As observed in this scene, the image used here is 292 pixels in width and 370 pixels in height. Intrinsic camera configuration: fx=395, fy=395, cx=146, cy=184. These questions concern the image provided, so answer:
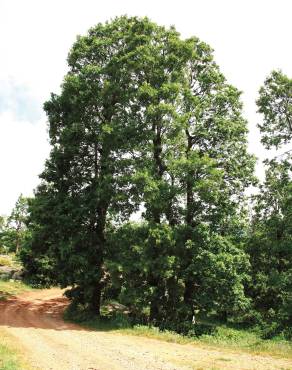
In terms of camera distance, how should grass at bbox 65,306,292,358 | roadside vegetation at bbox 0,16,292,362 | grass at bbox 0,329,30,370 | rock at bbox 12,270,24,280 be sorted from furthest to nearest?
1. rock at bbox 12,270,24,280
2. roadside vegetation at bbox 0,16,292,362
3. grass at bbox 65,306,292,358
4. grass at bbox 0,329,30,370

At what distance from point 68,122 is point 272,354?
18863 mm

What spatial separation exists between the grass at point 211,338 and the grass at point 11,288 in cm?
1189

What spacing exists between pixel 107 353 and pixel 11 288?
27160 mm

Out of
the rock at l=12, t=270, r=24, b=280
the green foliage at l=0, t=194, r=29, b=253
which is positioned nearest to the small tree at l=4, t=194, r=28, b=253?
the green foliage at l=0, t=194, r=29, b=253

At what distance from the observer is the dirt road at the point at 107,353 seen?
13672 mm

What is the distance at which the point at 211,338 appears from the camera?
2180 centimetres

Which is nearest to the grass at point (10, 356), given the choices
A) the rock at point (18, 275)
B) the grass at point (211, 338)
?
the grass at point (211, 338)

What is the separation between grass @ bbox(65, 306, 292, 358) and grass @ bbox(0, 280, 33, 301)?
11.9m

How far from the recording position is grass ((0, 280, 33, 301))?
118 ft

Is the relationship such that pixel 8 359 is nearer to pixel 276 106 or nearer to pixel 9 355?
pixel 9 355

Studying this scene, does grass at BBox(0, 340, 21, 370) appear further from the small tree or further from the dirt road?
the small tree

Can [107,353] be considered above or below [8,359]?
above

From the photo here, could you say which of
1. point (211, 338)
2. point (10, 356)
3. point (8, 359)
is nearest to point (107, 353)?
point (10, 356)

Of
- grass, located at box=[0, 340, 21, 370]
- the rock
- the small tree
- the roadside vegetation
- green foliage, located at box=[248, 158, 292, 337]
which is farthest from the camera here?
the small tree
